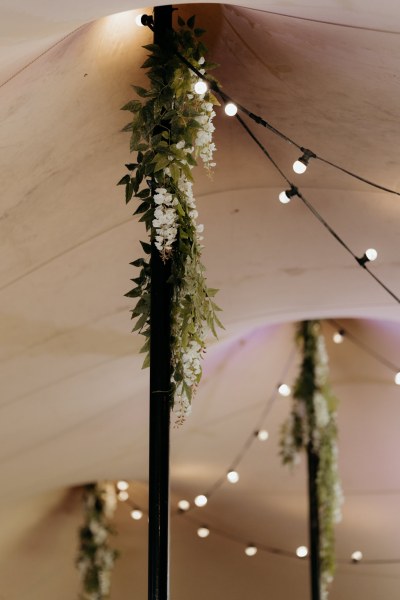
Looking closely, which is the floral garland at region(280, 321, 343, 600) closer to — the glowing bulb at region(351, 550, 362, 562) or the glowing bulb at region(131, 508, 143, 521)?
the glowing bulb at region(351, 550, 362, 562)

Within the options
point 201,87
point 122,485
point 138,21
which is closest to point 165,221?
point 201,87

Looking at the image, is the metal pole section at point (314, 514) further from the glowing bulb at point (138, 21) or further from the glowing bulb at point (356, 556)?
the glowing bulb at point (138, 21)

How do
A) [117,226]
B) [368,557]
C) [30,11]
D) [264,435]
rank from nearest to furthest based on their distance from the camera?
[30,11] → [117,226] → [264,435] → [368,557]

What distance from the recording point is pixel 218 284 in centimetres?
735

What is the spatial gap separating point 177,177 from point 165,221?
0.70ft

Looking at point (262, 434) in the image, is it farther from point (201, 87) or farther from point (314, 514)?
point (201, 87)

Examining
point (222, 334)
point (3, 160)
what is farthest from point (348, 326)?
point (3, 160)

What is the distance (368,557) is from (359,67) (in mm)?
9244

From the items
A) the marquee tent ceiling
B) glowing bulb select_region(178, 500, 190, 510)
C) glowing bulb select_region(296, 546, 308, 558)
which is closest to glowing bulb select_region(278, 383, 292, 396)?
the marquee tent ceiling

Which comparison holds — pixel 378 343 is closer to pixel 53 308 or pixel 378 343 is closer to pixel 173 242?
pixel 53 308

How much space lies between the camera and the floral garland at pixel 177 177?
4.29 meters

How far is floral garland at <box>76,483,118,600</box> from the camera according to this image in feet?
40.2

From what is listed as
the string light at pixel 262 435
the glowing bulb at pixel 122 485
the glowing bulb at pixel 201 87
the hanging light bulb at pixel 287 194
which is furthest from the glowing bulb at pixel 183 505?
the glowing bulb at pixel 201 87

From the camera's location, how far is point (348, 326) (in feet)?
34.3
